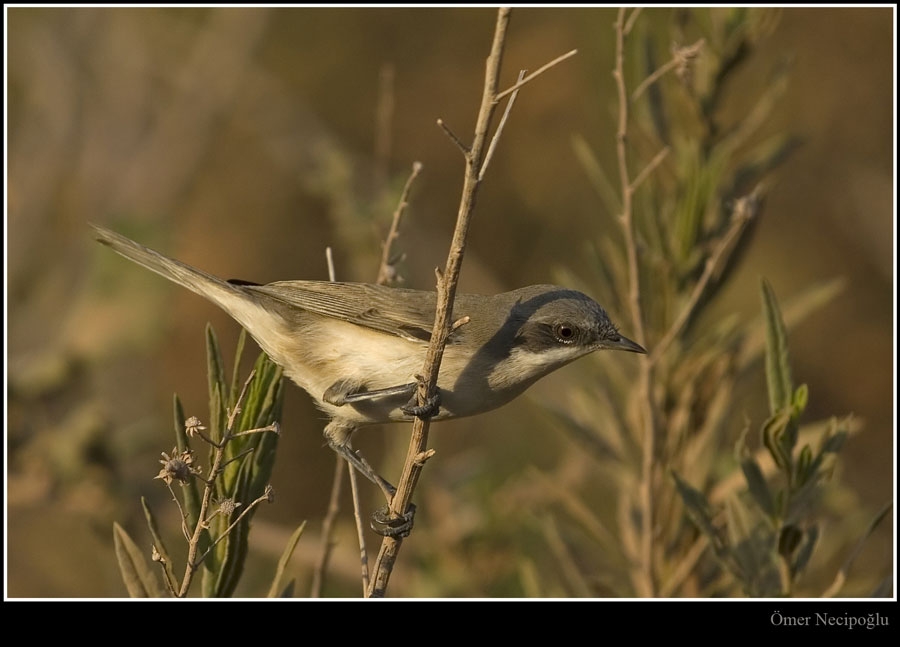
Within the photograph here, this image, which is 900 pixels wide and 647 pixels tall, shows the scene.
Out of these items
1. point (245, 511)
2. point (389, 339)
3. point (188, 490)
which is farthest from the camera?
point (389, 339)

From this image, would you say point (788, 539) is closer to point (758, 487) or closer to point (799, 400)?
point (758, 487)

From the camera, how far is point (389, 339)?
326 centimetres

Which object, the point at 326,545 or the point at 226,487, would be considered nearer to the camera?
the point at 226,487

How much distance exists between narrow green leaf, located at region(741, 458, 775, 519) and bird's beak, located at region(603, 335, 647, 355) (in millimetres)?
717

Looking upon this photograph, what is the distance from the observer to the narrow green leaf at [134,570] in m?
2.18

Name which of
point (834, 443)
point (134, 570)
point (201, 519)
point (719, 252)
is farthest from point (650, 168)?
point (134, 570)

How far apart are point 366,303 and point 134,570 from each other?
1.40 m

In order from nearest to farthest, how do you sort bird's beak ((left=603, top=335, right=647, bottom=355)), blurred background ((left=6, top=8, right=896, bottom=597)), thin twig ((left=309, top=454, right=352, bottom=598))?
thin twig ((left=309, top=454, right=352, bottom=598)), bird's beak ((left=603, top=335, right=647, bottom=355)), blurred background ((left=6, top=8, right=896, bottom=597))

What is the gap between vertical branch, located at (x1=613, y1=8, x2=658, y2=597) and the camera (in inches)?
104

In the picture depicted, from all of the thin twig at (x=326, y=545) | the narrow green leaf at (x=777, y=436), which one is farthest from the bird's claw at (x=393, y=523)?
the narrow green leaf at (x=777, y=436)

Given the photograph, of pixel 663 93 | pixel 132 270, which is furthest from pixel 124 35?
pixel 663 93

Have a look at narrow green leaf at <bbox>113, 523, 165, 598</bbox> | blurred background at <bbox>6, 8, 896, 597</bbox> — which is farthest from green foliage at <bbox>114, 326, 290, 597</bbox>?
blurred background at <bbox>6, 8, 896, 597</bbox>

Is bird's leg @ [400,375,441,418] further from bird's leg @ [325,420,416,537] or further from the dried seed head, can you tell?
the dried seed head

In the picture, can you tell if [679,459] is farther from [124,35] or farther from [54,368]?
[124,35]
